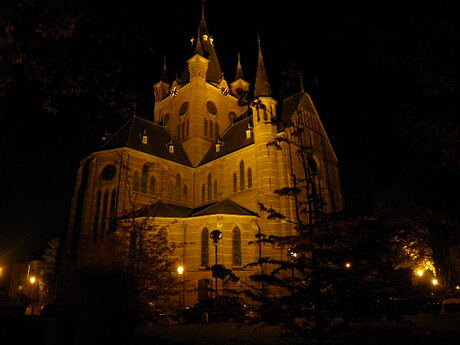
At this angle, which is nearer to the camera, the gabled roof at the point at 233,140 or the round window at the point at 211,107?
the gabled roof at the point at 233,140

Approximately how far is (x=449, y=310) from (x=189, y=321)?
17.5 metres

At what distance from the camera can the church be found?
29.5m

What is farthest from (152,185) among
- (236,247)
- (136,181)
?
(236,247)

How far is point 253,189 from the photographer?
31344mm

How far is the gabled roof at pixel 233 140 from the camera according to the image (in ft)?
116

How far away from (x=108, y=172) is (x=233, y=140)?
547 inches

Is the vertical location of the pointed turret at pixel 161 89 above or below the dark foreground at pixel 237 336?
above

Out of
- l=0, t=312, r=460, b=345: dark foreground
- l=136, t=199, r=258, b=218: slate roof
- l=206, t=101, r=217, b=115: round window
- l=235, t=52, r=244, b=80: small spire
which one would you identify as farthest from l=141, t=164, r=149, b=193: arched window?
l=235, t=52, r=244, b=80: small spire

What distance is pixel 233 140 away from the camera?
3756 centimetres

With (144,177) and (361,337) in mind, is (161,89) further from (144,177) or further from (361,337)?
(361,337)

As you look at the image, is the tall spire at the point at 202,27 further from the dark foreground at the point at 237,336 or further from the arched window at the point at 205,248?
the dark foreground at the point at 237,336

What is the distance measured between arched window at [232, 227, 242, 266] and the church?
0.04m

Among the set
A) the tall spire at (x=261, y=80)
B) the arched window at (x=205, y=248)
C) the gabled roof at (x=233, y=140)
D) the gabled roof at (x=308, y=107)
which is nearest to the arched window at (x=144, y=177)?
the gabled roof at (x=233, y=140)

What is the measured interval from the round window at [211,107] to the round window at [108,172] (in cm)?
1518
